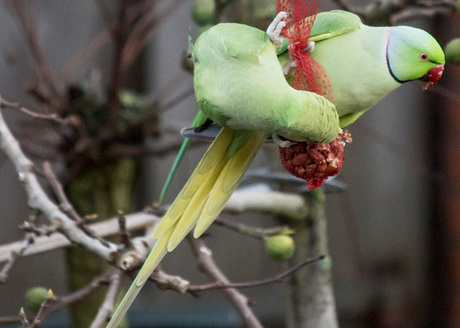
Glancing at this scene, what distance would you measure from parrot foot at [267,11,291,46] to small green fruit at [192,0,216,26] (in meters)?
0.40

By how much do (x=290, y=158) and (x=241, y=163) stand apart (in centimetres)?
6

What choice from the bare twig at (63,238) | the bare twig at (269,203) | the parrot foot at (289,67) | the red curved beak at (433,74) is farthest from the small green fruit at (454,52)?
the bare twig at (63,238)

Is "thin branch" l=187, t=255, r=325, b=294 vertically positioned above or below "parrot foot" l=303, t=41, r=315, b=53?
below

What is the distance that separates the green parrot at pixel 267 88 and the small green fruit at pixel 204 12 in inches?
14.6

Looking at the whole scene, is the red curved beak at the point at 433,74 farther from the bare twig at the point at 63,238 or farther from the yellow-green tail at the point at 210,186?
the bare twig at the point at 63,238

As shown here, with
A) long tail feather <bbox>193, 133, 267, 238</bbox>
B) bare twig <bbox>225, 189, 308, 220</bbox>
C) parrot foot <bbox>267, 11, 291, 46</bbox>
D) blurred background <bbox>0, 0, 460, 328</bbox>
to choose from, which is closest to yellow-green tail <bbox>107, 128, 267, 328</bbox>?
long tail feather <bbox>193, 133, 267, 238</bbox>

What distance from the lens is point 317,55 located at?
0.64m

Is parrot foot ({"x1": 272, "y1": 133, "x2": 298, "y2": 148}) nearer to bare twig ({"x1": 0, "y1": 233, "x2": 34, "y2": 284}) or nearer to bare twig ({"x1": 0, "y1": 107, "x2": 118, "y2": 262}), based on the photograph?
bare twig ({"x1": 0, "y1": 107, "x2": 118, "y2": 262})

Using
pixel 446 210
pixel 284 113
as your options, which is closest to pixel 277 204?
pixel 284 113

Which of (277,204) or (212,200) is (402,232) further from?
(212,200)

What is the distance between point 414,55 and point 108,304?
44cm

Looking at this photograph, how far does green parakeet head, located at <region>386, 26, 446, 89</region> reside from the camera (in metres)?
0.60

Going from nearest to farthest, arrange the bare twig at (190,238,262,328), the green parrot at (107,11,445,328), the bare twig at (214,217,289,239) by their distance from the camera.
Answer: the green parrot at (107,11,445,328) → the bare twig at (190,238,262,328) → the bare twig at (214,217,289,239)

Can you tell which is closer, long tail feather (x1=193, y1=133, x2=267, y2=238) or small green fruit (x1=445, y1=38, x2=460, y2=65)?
long tail feather (x1=193, y1=133, x2=267, y2=238)
